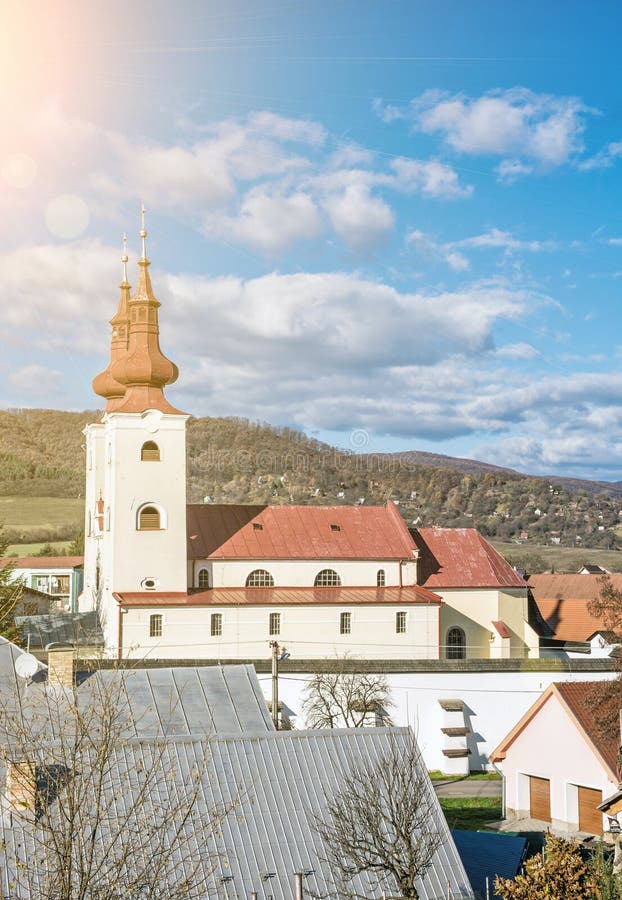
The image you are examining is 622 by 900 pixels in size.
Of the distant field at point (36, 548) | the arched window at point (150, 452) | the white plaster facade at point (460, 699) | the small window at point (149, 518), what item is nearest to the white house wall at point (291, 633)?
the small window at point (149, 518)

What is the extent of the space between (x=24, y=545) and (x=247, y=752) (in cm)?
8704

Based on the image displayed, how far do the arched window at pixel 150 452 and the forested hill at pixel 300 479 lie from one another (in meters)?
54.7

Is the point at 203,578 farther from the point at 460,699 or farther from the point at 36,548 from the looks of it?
the point at 36,548

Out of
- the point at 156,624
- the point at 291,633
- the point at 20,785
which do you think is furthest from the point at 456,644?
the point at 20,785

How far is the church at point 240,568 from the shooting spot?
4488 cm

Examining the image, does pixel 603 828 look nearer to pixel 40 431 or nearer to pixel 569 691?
pixel 569 691

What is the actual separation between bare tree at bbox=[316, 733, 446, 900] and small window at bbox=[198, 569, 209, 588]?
92.9 feet

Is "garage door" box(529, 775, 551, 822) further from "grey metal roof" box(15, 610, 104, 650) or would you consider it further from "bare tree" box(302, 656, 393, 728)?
"grey metal roof" box(15, 610, 104, 650)

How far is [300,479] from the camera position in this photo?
116 meters

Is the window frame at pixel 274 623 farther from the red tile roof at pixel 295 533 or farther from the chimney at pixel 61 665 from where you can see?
the chimney at pixel 61 665

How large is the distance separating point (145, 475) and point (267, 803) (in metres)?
28.1

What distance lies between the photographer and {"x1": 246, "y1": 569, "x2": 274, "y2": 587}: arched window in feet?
155

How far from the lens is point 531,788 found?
94.4ft

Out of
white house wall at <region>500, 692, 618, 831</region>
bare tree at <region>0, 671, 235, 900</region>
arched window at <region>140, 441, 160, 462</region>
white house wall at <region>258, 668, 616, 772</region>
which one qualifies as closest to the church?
arched window at <region>140, 441, 160, 462</region>
